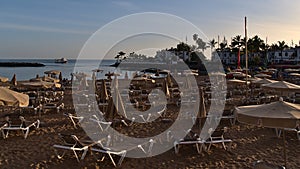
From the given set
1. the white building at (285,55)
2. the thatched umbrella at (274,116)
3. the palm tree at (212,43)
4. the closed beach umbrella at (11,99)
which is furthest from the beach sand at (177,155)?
the palm tree at (212,43)

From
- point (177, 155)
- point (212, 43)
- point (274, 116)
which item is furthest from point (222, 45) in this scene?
point (274, 116)

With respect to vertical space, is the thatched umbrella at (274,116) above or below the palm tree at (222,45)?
below

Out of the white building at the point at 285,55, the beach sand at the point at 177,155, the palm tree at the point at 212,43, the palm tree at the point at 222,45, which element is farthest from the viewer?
the palm tree at the point at 212,43

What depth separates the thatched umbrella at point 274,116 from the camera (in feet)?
14.1

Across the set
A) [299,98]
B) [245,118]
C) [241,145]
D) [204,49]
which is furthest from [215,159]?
[204,49]

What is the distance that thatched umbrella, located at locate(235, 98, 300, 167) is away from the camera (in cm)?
431

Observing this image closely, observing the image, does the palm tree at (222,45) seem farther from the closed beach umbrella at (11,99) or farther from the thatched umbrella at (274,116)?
the thatched umbrella at (274,116)

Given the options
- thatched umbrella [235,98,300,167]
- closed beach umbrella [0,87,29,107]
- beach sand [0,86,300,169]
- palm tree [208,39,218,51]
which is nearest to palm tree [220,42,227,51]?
palm tree [208,39,218,51]

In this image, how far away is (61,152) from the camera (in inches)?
271

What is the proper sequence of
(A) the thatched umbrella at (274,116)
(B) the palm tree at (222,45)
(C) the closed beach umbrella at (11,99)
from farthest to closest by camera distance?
(B) the palm tree at (222,45)
(C) the closed beach umbrella at (11,99)
(A) the thatched umbrella at (274,116)

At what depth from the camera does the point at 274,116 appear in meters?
4.39

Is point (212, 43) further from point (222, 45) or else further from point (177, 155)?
point (177, 155)

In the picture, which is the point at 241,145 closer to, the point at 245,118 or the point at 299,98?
the point at 245,118

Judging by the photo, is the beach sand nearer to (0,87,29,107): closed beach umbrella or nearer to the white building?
(0,87,29,107): closed beach umbrella
